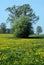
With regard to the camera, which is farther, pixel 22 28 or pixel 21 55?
pixel 22 28

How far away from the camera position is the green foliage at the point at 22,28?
6144cm

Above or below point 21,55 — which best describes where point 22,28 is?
above

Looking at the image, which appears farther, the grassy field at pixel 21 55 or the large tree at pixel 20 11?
the large tree at pixel 20 11

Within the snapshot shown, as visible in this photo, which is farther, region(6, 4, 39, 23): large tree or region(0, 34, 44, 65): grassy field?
region(6, 4, 39, 23): large tree

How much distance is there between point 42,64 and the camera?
51.4ft

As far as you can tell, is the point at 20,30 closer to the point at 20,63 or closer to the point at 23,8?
the point at 23,8

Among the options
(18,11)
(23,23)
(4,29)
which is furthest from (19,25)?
(4,29)

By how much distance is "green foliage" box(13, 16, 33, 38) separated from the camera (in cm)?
6144

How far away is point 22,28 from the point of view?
204ft

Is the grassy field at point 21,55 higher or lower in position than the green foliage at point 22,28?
lower

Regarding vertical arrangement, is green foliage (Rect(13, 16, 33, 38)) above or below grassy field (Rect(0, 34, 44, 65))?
above

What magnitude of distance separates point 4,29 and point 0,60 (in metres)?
105

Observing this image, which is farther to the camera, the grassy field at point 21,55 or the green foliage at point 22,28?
the green foliage at point 22,28

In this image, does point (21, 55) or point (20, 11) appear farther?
point (20, 11)
